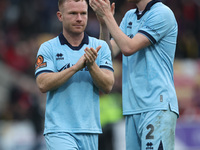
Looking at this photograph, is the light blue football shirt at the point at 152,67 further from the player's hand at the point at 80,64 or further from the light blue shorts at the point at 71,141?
the player's hand at the point at 80,64

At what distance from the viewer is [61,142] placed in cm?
486

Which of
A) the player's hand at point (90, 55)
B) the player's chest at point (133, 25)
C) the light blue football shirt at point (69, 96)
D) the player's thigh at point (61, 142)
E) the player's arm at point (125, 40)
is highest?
the player's chest at point (133, 25)

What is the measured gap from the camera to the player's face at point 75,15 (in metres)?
5.08

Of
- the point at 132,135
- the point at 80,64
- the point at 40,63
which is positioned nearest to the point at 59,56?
the point at 40,63

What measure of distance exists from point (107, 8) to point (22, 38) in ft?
34.6

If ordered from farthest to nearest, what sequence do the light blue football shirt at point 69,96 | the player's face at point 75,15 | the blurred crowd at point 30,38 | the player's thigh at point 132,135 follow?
1. the blurred crowd at point 30,38
2. the player's thigh at point 132,135
3. the player's face at point 75,15
4. the light blue football shirt at point 69,96

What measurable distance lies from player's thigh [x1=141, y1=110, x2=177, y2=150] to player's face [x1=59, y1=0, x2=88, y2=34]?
3.88 feet

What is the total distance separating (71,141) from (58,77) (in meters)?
0.66

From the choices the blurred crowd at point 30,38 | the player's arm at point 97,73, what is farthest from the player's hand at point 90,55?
the blurred crowd at point 30,38

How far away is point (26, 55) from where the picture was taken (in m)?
14.8

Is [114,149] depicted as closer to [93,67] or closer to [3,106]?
[3,106]

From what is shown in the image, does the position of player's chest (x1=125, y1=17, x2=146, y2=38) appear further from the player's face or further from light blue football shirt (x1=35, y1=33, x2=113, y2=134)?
the player's face

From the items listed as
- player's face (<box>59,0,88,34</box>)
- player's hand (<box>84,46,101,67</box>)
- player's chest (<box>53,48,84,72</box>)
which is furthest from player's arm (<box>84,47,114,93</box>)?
player's face (<box>59,0,88,34</box>)

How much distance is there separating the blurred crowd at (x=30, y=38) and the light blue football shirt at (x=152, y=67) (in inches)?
280
